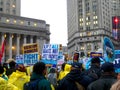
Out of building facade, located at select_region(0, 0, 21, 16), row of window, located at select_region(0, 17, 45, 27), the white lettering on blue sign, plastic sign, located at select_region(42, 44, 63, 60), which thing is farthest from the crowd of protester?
building facade, located at select_region(0, 0, 21, 16)

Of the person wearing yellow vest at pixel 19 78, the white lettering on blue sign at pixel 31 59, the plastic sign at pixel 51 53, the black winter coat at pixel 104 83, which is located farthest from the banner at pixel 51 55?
the black winter coat at pixel 104 83

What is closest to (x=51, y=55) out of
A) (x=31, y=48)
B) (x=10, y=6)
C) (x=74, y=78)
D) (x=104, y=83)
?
(x=31, y=48)

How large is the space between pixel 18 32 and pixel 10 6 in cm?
1183

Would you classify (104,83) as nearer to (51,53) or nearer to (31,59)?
(31,59)

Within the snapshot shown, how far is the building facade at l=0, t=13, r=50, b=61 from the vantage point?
102875mm

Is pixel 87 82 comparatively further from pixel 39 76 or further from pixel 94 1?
pixel 94 1

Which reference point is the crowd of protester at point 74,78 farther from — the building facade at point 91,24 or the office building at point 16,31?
the building facade at point 91,24

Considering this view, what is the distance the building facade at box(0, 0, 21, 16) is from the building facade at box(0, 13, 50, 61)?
8841 mm

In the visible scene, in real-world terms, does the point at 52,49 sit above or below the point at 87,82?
above

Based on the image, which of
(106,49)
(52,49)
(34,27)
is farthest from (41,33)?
(106,49)

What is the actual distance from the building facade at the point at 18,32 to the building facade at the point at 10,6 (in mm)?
8841

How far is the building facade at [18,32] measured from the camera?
102875 mm

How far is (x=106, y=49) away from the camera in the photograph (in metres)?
10.6

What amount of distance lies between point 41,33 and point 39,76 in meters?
104
